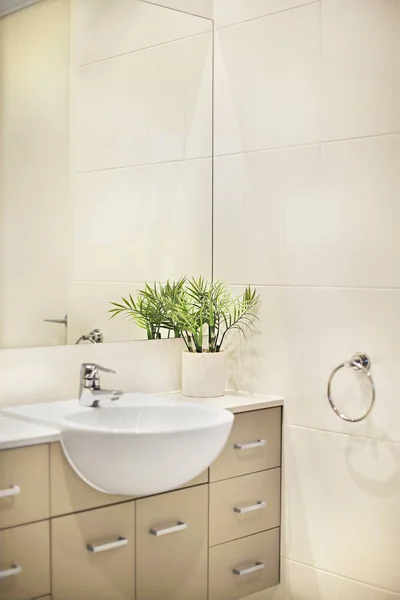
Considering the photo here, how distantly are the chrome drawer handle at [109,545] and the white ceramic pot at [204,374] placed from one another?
57cm

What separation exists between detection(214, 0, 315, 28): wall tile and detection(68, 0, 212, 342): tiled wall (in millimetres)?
59

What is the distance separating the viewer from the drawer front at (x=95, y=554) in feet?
6.40

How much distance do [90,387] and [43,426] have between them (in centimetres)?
26

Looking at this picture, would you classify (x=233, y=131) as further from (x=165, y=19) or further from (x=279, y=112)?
(x=165, y=19)

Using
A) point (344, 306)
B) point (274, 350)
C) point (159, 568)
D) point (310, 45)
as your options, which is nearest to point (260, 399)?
point (274, 350)

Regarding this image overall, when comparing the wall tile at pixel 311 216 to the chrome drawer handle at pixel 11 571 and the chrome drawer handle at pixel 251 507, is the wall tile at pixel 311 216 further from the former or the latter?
the chrome drawer handle at pixel 11 571

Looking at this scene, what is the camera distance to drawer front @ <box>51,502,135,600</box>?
76.7 inches

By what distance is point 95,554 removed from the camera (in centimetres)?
202

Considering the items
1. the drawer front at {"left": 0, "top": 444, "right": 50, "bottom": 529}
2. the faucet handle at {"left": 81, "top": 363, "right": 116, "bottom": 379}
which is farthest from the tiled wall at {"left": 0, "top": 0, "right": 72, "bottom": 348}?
the drawer front at {"left": 0, "top": 444, "right": 50, "bottom": 529}

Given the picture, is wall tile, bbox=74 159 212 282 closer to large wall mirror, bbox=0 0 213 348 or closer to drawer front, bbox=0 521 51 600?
large wall mirror, bbox=0 0 213 348

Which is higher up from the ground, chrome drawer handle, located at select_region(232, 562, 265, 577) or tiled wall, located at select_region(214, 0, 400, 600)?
tiled wall, located at select_region(214, 0, 400, 600)

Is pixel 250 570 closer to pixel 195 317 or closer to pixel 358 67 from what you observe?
pixel 195 317

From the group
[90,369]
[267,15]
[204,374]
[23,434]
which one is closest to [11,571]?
[23,434]

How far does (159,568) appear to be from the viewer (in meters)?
2.16
